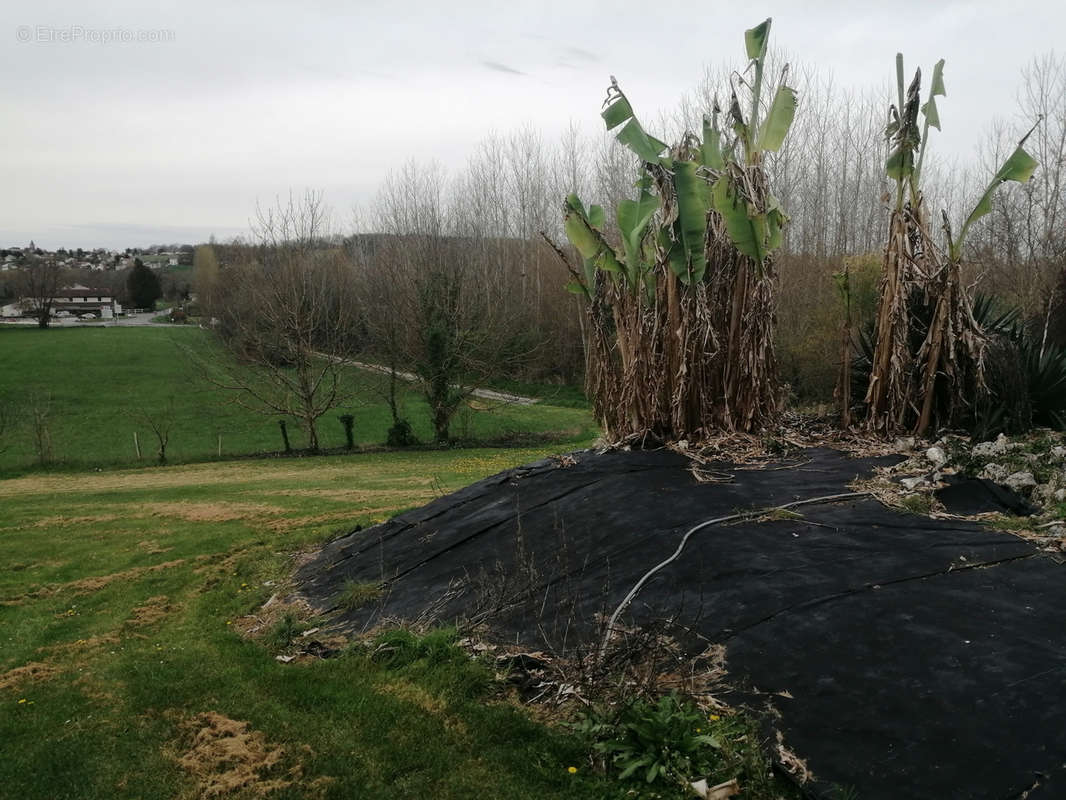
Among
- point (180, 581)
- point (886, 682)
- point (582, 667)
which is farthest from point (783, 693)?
point (180, 581)

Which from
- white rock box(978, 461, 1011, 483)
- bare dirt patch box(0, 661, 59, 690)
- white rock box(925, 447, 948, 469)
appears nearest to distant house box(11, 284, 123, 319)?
bare dirt patch box(0, 661, 59, 690)

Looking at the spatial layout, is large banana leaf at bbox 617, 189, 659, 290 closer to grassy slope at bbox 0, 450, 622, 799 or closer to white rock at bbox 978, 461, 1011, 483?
white rock at bbox 978, 461, 1011, 483

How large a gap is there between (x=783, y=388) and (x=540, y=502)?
10.5 feet

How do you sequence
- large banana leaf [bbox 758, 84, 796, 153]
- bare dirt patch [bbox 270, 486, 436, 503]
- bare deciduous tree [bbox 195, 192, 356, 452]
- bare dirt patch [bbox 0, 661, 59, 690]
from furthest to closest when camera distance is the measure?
bare deciduous tree [bbox 195, 192, 356, 452], bare dirt patch [bbox 270, 486, 436, 503], large banana leaf [bbox 758, 84, 796, 153], bare dirt patch [bbox 0, 661, 59, 690]

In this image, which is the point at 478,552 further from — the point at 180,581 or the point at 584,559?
the point at 180,581

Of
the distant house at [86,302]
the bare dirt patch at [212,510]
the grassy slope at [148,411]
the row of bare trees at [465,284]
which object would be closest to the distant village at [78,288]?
the distant house at [86,302]

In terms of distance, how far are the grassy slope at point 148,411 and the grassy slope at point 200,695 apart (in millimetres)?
18291

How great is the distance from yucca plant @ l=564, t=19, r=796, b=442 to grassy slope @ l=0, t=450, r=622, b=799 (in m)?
3.77

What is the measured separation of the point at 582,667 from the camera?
3.91 meters

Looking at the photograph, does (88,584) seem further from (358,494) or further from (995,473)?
(995,473)

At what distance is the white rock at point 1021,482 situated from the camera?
5348 mm

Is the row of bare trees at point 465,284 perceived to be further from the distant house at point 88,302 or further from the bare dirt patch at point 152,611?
the distant house at point 88,302

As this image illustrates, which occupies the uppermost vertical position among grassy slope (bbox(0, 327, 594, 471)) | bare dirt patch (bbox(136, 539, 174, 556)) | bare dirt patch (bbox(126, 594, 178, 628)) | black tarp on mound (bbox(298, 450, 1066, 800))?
black tarp on mound (bbox(298, 450, 1066, 800))

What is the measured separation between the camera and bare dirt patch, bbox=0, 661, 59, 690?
5.09 metres
